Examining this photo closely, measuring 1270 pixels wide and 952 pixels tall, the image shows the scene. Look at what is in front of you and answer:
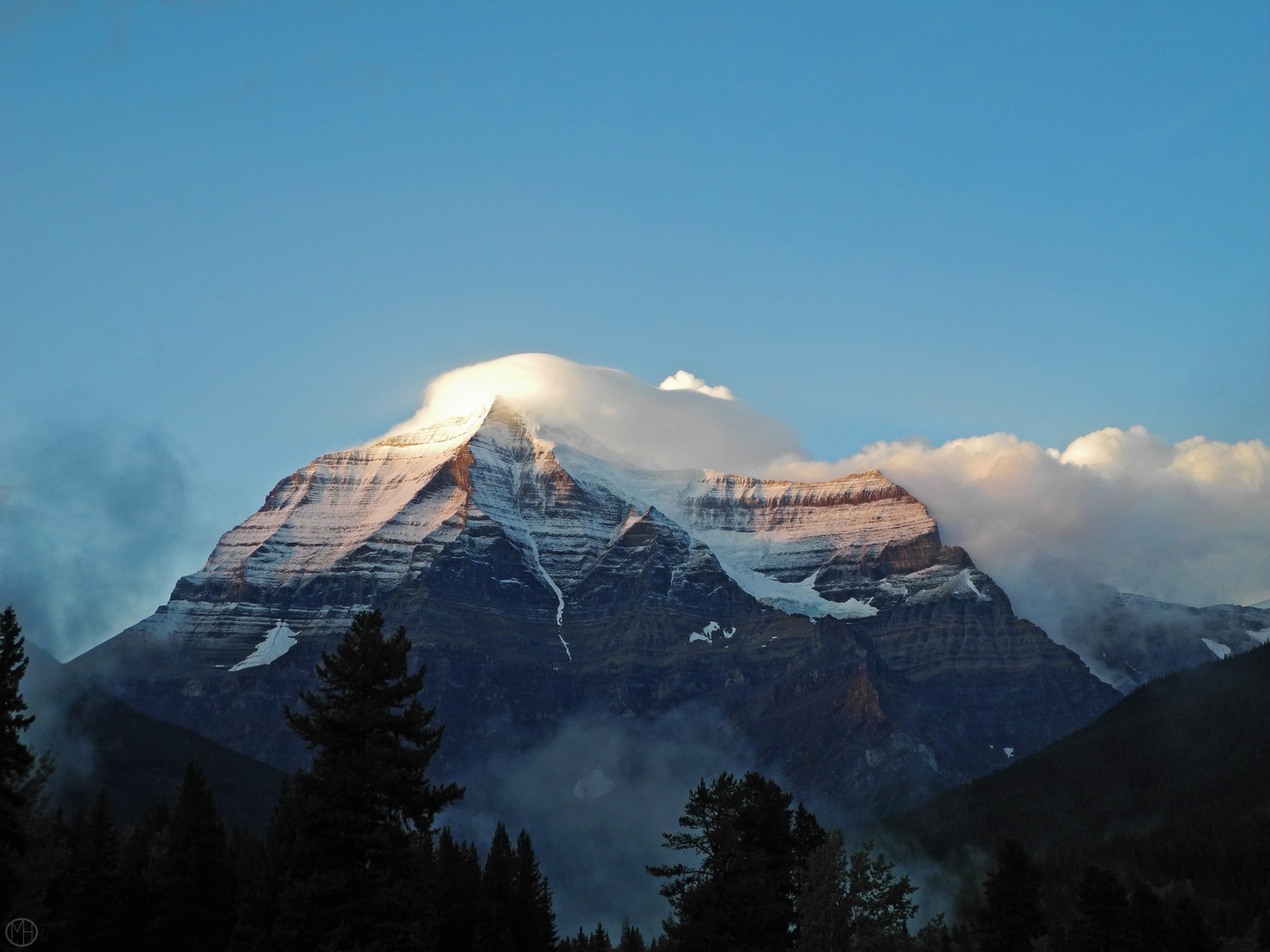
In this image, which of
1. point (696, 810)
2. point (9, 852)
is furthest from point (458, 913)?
point (9, 852)

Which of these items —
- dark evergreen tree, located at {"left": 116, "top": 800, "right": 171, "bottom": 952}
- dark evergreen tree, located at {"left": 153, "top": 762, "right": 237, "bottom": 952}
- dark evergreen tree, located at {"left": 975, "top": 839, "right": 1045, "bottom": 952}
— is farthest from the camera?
dark evergreen tree, located at {"left": 975, "top": 839, "right": 1045, "bottom": 952}

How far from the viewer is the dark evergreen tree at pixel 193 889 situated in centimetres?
8606

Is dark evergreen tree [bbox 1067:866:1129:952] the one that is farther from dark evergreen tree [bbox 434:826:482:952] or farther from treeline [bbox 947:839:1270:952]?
dark evergreen tree [bbox 434:826:482:952]

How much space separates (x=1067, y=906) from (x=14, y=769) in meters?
170

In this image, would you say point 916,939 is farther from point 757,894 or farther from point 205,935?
point 205,935

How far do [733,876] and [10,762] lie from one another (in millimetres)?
33735

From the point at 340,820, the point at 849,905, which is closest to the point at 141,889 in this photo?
the point at 340,820

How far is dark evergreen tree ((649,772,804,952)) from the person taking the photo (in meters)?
70.5

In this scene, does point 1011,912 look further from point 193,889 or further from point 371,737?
point 371,737

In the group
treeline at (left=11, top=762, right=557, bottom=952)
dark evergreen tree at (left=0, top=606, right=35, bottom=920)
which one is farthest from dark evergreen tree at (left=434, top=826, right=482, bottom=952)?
dark evergreen tree at (left=0, top=606, right=35, bottom=920)

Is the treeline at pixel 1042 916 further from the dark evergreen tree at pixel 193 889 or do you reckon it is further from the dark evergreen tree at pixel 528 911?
the dark evergreen tree at pixel 193 889

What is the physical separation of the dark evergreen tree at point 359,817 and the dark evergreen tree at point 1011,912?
2741 inches

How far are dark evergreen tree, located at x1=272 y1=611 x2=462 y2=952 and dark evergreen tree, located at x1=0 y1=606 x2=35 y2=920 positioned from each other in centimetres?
1025

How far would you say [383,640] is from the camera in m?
56.2
